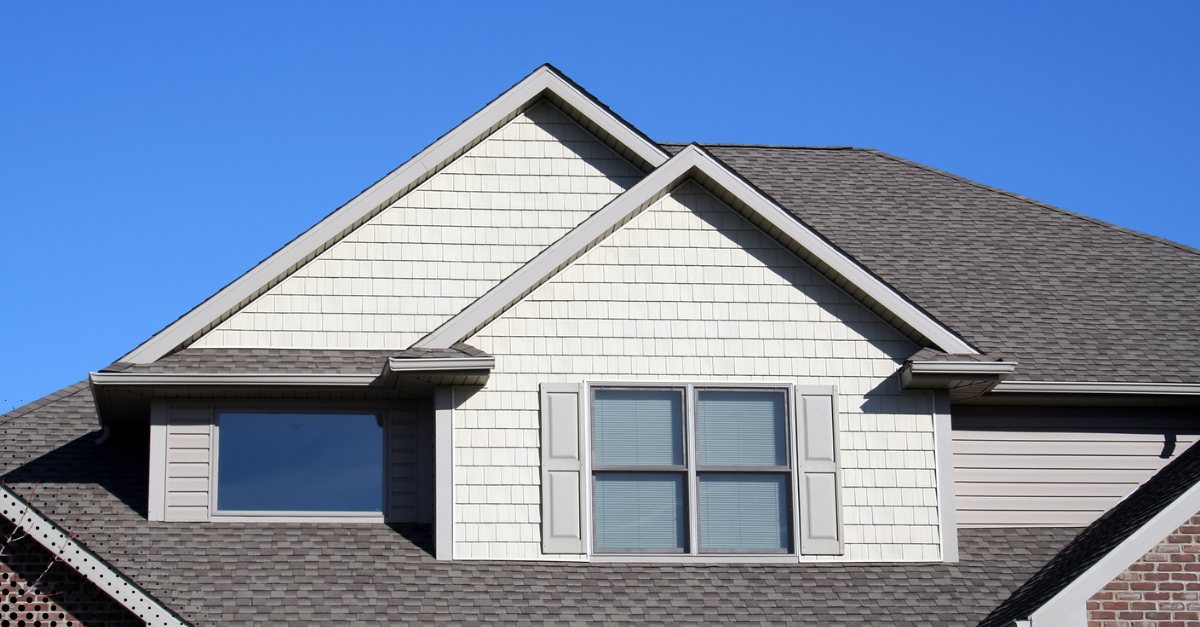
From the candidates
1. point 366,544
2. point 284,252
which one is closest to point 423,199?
point 284,252

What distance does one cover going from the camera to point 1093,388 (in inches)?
535

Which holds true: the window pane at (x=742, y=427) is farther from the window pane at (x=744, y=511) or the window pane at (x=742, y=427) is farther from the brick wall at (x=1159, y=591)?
the brick wall at (x=1159, y=591)

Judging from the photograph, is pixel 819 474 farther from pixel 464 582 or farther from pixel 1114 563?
pixel 464 582

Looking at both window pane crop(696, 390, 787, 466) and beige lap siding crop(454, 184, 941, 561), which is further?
window pane crop(696, 390, 787, 466)

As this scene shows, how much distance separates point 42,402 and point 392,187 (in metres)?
4.82

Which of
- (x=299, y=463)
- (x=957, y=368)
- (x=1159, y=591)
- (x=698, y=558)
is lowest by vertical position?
(x=1159, y=591)

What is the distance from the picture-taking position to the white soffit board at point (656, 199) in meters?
12.7

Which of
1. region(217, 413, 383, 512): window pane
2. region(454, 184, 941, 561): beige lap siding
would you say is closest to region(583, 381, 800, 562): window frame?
region(454, 184, 941, 561): beige lap siding

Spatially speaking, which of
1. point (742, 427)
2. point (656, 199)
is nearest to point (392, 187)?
point (656, 199)

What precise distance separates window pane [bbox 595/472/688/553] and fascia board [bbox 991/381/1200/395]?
3402 mm

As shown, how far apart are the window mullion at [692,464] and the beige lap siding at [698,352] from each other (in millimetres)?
313

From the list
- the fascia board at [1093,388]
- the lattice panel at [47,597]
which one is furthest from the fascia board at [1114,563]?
the lattice panel at [47,597]

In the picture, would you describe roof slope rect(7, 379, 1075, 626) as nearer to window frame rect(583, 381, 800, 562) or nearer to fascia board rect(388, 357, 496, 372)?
window frame rect(583, 381, 800, 562)

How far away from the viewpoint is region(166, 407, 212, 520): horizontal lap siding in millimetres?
12859
